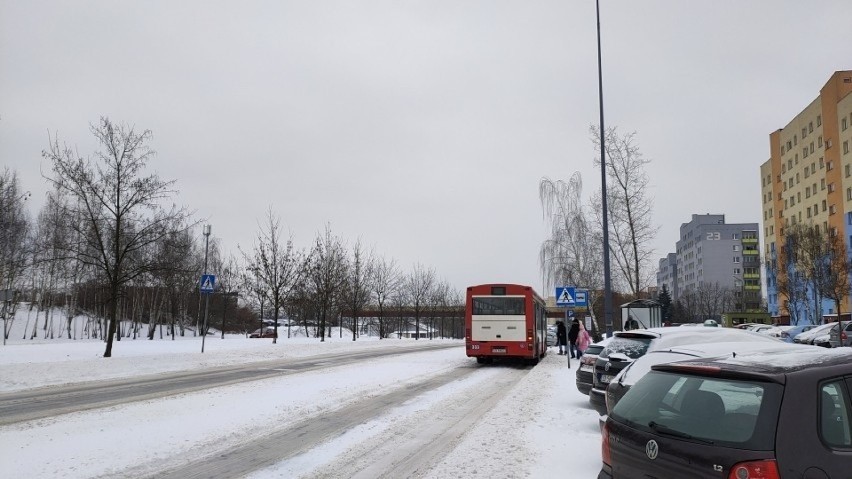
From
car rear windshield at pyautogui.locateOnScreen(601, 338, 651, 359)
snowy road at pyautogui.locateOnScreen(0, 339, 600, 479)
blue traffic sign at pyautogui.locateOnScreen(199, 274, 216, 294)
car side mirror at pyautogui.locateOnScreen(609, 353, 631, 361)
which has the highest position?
blue traffic sign at pyautogui.locateOnScreen(199, 274, 216, 294)

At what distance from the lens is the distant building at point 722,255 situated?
12300 centimetres

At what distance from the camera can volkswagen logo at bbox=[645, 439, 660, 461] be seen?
359 cm

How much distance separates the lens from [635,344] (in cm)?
1069

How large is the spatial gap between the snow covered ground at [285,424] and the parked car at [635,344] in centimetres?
59

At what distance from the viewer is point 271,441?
27.6 ft

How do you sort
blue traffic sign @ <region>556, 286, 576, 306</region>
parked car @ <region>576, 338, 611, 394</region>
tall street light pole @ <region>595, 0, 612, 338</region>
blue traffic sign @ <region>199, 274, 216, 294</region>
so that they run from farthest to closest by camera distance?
1. blue traffic sign @ <region>199, 274, 216, 294</region>
2. blue traffic sign @ <region>556, 286, 576, 306</region>
3. tall street light pole @ <region>595, 0, 612, 338</region>
4. parked car @ <region>576, 338, 611, 394</region>

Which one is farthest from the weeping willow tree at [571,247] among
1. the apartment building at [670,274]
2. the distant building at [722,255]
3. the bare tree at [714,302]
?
the apartment building at [670,274]

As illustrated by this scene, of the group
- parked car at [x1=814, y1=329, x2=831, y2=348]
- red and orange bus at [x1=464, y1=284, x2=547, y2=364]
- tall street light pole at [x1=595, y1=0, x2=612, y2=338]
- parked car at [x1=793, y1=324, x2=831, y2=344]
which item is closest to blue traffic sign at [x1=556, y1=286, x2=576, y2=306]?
tall street light pole at [x1=595, y1=0, x2=612, y2=338]

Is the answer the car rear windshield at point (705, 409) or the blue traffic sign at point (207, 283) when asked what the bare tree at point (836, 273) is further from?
the car rear windshield at point (705, 409)

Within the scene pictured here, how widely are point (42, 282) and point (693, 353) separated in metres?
59.6

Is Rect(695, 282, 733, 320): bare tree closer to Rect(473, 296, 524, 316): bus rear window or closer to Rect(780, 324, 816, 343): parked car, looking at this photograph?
Rect(780, 324, 816, 343): parked car

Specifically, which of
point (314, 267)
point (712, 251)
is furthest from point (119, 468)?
point (712, 251)

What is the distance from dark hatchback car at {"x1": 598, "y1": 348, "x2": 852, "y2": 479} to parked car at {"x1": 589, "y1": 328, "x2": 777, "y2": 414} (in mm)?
6160

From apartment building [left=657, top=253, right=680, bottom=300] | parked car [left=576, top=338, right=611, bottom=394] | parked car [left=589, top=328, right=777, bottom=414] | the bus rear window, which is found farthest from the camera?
apartment building [left=657, top=253, right=680, bottom=300]
